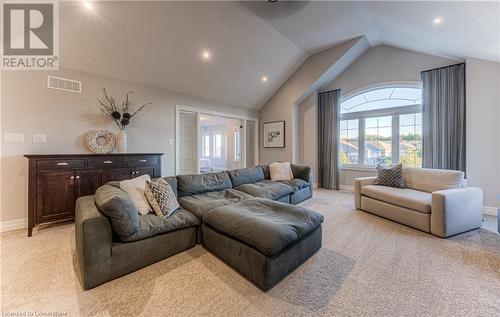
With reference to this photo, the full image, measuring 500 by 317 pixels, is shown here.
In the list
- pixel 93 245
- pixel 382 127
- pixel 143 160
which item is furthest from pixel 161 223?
pixel 382 127

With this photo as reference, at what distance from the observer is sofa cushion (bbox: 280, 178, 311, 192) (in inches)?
161

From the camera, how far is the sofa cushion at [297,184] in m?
4.09

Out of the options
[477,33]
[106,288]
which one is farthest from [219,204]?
[477,33]

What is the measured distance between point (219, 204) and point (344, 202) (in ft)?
9.73

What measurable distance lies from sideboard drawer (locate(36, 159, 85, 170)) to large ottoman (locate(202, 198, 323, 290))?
7.15ft

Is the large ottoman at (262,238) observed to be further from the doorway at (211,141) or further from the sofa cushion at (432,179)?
the doorway at (211,141)

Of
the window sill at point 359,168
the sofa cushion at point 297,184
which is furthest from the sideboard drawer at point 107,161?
the window sill at point 359,168

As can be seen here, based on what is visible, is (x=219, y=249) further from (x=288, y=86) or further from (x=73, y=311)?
(x=288, y=86)

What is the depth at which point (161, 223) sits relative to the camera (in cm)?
210

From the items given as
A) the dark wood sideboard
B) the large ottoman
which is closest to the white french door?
the dark wood sideboard

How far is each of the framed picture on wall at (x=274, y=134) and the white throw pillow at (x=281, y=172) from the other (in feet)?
5.07

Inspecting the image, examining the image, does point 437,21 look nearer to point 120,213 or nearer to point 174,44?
point 174,44

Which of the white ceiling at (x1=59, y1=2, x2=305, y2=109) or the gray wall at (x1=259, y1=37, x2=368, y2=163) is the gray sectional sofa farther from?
the gray wall at (x1=259, y1=37, x2=368, y2=163)

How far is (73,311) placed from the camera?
1451mm
